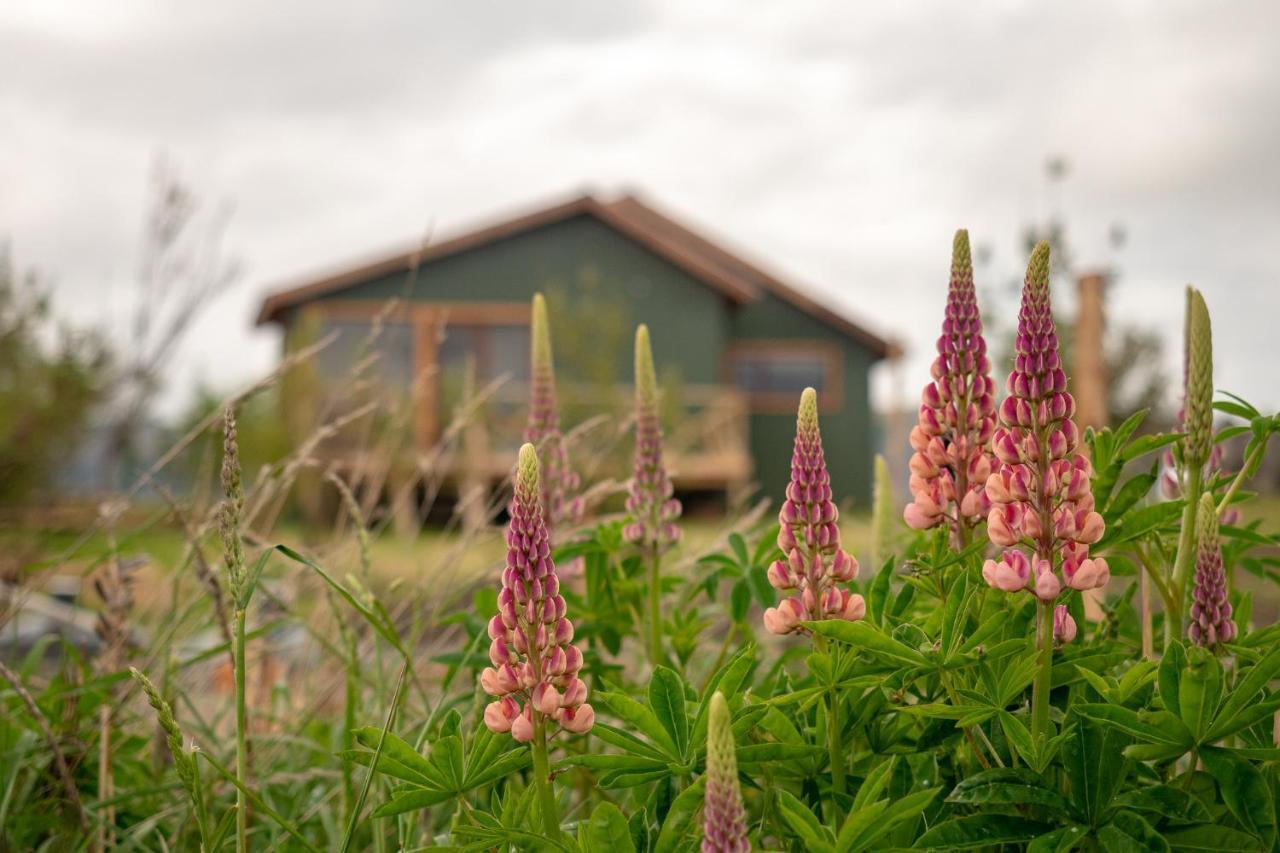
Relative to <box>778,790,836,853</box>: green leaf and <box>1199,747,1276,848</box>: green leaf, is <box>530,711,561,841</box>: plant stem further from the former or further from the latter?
<box>1199,747,1276,848</box>: green leaf

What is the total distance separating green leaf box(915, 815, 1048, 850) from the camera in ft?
4.10

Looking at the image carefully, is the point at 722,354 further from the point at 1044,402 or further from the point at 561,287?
the point at 1044,402

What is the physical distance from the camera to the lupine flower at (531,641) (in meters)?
1.26

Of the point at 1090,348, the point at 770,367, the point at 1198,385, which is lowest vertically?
the point at 1198,385

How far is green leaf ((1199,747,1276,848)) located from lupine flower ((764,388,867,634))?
1.38 ft

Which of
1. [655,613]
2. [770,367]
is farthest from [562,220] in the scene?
[655,613]

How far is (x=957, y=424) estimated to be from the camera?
146 cm

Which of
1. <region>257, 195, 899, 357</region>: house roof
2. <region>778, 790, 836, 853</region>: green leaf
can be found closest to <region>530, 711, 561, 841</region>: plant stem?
<region>778, 790, 836, 853</region>: green leaf

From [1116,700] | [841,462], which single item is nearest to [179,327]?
[1116,700]

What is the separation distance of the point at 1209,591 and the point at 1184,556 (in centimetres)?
14

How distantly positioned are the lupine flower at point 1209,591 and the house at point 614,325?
18.4 m

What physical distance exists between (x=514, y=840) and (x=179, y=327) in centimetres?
375

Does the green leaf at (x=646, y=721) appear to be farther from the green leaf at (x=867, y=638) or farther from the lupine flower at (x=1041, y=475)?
the lupine flower at (x=1041, y=475)

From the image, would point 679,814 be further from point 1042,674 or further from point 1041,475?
point 1041,475
